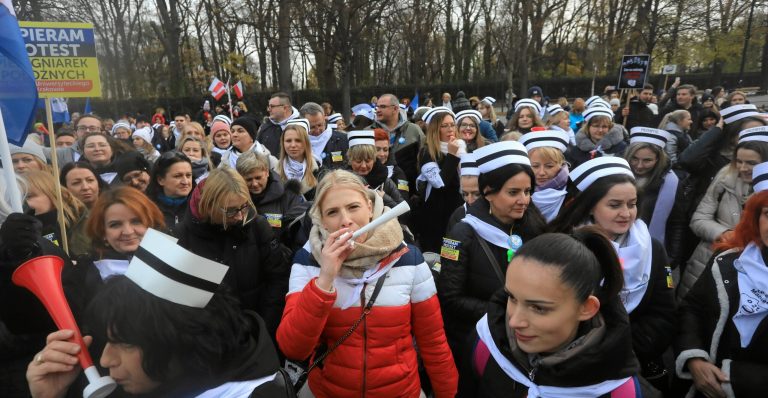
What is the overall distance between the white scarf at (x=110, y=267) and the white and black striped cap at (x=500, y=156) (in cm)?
225

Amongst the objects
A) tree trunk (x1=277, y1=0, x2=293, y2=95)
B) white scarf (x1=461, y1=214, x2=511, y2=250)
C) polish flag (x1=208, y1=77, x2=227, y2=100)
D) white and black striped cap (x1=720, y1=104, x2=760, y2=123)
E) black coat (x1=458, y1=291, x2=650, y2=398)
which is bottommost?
black coat (x1=458, y1=291, x2=650, y2=398)

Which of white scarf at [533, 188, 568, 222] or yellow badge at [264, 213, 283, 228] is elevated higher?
white scarf at [533, 188, 568, 222]

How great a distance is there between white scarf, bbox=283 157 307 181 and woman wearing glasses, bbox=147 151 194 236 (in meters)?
1.35

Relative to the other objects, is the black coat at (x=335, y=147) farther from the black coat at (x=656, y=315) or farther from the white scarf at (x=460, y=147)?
the black coat at (x=656, y=315)

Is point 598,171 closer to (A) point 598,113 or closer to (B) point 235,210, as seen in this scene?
(B) point 235,210

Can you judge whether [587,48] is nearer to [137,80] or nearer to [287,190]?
[137,80]

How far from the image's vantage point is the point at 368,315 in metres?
2.29

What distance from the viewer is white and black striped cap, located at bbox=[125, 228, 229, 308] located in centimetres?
143

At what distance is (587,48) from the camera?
4597 centimetres

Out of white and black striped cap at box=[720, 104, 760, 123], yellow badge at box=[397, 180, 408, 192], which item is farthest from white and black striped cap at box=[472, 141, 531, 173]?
white and black striped cap at box=[720, 104, 760, 123]

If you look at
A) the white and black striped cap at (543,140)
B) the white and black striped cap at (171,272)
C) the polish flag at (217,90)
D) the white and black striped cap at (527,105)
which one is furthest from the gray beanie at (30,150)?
the polish flag at (217,90)

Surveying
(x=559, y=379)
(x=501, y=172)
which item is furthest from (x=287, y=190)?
(x=559, y=379)

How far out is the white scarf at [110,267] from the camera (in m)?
2.75

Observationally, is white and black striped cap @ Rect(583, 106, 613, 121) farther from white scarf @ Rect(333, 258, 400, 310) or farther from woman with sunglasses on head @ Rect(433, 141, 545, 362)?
white scarf @ Rect(333, 258, 400, 310)
